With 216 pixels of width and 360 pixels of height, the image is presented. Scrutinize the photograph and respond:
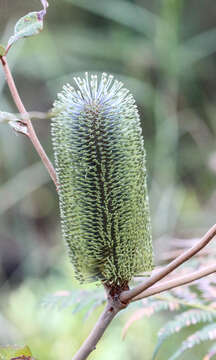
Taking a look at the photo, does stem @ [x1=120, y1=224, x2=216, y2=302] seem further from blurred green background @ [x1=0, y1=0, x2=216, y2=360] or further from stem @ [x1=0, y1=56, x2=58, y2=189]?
blurred green background @ [x1=0, y1=0, x2=216, y2=360]

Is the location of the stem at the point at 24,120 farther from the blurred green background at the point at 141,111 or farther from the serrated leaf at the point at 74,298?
the blurred green background at the point at 141,111

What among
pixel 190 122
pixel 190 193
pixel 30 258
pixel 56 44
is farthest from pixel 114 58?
pixel 30 258

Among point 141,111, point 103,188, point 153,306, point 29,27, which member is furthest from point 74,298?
point 141,111

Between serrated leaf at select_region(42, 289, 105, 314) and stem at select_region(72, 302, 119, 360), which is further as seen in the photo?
serrated leaf at select_region(42, 289, 105, 314)

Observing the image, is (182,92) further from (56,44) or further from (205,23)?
(56,44)

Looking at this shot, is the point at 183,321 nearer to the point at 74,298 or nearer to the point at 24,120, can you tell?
the point at 74,298

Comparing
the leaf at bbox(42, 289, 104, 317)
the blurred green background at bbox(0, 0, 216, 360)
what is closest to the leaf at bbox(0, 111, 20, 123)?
the leaf at bbox(42, 289, 104, 317)

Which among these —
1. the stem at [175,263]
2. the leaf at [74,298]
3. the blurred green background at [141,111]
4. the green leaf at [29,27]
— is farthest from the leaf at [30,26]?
the blurred green background at [141,111]
